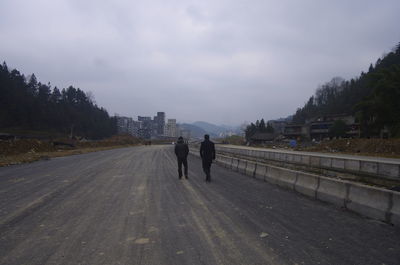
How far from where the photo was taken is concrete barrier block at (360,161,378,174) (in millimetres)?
14969

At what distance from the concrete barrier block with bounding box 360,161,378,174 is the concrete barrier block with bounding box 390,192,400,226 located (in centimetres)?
969

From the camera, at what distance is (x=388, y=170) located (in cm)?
1413

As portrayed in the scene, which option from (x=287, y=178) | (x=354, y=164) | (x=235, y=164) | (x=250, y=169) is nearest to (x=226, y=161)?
(x=235, y=164)

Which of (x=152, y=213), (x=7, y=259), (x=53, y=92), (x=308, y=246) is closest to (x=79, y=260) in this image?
(x=7, y=259)

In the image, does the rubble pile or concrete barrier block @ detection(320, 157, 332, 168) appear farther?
the rubble pile

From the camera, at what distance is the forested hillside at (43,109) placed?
83.3 m

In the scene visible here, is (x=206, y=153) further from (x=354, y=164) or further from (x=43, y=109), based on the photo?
(x=43, y=109)

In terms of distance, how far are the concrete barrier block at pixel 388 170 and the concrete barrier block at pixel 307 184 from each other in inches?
236

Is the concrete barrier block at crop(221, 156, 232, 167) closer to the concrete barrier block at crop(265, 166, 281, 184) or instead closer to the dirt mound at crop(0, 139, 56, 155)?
the concrete barrier block at crop(265, 166, 281, 184)

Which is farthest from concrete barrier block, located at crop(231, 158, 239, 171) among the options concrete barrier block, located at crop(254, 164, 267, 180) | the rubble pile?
the rubble pile

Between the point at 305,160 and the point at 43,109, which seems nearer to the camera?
the point at 305,160

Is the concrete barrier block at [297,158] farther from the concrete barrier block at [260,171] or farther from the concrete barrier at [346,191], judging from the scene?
the concrete barrier block at [260,171]

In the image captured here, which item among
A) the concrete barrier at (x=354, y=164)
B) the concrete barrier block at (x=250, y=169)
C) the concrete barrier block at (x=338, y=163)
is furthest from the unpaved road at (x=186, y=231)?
the concrete barrier block at (x=338, y=163)

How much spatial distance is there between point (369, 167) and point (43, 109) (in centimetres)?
9836
